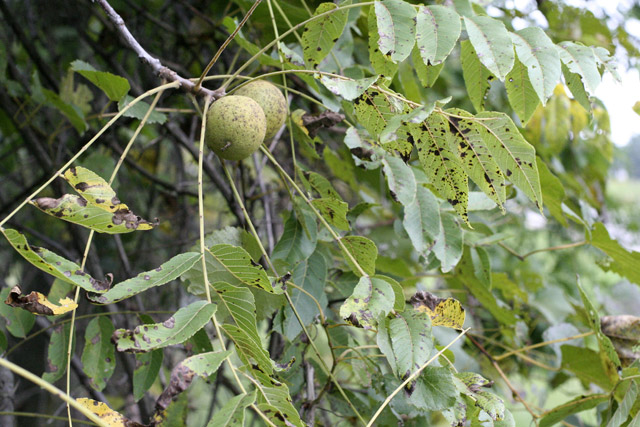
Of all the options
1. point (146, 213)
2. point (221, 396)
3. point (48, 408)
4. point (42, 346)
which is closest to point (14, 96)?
point (146, 213)

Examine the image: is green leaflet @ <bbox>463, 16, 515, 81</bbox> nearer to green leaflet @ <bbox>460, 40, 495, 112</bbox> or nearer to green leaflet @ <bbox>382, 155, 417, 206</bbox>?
green leaflet @ <bbox>460, 40, 495, 112</bbox>

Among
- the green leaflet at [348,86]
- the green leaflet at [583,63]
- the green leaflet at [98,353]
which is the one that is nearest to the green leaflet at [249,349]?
the green leaflet at [348,86]

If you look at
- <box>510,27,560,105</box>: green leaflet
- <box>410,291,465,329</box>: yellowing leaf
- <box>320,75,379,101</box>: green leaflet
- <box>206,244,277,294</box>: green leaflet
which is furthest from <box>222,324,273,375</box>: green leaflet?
<box>510,27,560,105</box>: green leaflet

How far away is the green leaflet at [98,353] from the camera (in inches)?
47.8

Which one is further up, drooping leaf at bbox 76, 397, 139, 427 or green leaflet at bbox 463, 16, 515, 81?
green leaflet at bbox 463, 16, 515, 81

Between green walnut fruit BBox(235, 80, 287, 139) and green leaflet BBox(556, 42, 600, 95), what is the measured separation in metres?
0.59

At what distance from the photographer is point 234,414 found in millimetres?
729

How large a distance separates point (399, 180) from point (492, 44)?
0.33m

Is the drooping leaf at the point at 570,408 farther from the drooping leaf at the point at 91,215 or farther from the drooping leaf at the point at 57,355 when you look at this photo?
the drooping leaf at the point at 57,355

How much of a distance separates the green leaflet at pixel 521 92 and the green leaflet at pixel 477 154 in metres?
0.15

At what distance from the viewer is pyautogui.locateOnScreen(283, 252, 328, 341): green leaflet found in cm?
118

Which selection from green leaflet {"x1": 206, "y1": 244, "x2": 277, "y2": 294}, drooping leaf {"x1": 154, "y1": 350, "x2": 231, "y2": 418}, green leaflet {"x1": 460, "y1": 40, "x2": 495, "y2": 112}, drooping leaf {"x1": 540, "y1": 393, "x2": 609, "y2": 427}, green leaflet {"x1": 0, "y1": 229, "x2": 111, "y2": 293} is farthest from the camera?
drooping leaf {"x1": 540, "y1": 393, "x2": 609, "y2": 427}

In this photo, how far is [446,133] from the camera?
1.01 metres

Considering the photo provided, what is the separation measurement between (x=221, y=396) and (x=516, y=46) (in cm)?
261
